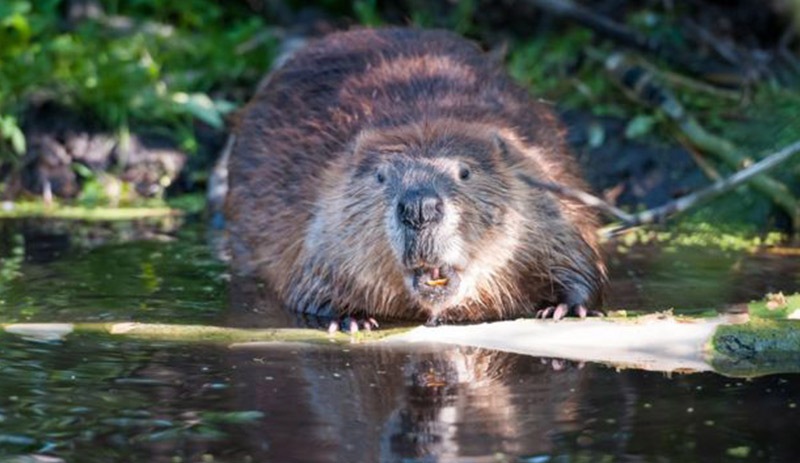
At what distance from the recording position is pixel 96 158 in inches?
298

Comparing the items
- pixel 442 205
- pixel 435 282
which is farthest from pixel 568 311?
pixel 442 205

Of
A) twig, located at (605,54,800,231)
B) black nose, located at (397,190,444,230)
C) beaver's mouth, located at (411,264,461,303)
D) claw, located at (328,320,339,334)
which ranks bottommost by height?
claw, located at (328,320,339,334)

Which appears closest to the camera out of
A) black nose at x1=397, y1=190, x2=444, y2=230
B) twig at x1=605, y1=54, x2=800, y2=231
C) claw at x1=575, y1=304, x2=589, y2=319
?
black nose at x1=397, y1=190, x2=444, y2=230

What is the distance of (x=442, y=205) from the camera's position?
4312mm

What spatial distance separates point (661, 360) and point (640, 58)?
4.07m

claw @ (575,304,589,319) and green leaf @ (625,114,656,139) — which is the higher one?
green leaf @ (625,114,656,139)

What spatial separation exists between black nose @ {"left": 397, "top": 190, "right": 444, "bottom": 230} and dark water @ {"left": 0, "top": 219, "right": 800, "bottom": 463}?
0.35 meters

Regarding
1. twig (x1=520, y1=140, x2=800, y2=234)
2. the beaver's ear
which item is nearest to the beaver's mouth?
the beaver's ear

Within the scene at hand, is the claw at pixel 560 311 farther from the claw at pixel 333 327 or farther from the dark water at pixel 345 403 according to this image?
the claw at pixel 333 327

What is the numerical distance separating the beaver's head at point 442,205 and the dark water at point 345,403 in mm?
329

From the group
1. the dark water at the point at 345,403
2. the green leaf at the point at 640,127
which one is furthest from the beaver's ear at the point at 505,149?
the green leaf at the point at 640,127

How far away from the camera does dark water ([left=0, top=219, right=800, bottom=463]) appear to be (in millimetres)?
3039

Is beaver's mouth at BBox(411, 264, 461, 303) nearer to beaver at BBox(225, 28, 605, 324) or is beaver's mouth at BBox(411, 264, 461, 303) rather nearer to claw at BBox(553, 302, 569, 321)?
beaver at BBox(225, 28, 605, 324)

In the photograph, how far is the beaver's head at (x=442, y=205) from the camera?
4.30 metres
